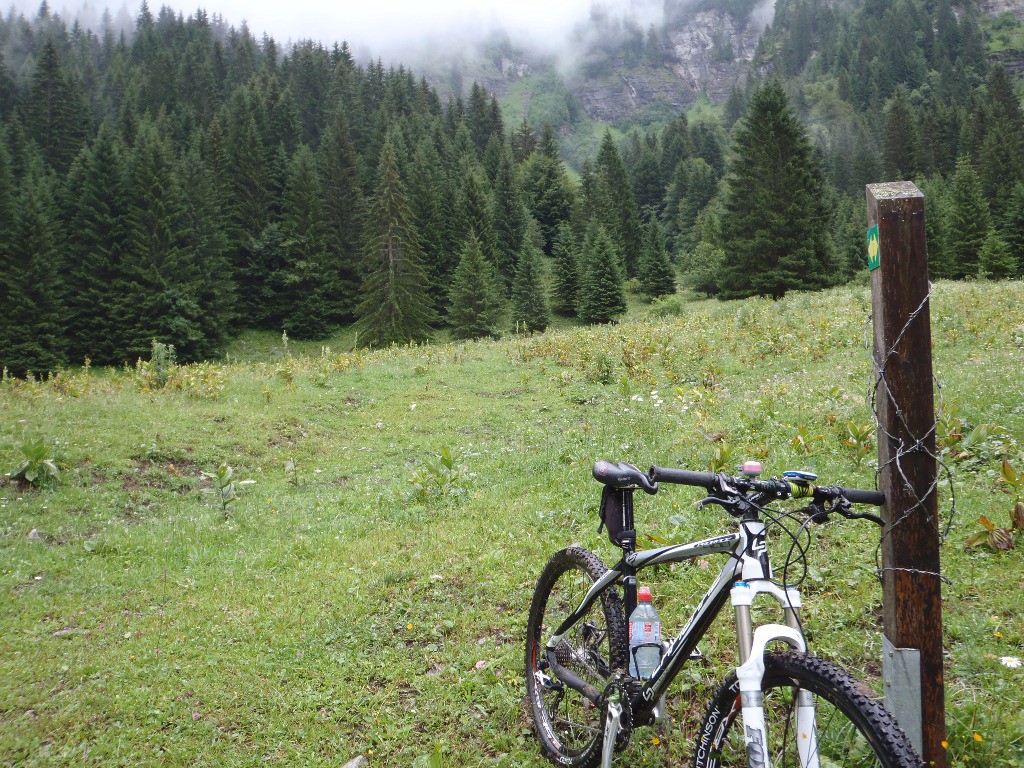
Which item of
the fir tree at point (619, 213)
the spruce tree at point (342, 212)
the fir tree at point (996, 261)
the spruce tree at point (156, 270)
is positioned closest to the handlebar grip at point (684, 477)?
the fir tree at point (996, 261)

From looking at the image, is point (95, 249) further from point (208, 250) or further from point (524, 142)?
point (524, 142)

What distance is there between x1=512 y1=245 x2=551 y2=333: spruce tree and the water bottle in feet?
150

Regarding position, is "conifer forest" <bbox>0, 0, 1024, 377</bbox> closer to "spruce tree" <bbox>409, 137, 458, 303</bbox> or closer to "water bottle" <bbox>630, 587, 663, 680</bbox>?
"spruce tree" <bbox>409, 137, 458, 303</bbox>

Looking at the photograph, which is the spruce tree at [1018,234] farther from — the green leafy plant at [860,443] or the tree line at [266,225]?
the green leafy plant at [860,443]

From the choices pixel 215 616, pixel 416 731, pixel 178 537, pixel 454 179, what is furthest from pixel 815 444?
pixel 454 179

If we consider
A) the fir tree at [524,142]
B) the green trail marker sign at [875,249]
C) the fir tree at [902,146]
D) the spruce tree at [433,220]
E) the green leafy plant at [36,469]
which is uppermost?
the fir tree at [524,142]

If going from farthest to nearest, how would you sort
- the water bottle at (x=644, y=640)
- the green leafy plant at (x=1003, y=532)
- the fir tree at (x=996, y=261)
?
the fir tree at (x=996, y=261) < the green leafy plant at (x=1003, y=532) < the water bottle at (x=644, y=640)

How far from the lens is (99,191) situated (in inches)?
1953

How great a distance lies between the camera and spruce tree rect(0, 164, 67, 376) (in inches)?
1610

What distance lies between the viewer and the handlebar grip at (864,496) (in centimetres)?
258

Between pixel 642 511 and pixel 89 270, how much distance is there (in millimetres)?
52586

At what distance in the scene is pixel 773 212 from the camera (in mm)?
36094

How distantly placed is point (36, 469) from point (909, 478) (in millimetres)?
10717

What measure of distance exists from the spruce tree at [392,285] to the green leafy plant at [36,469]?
33.6m
